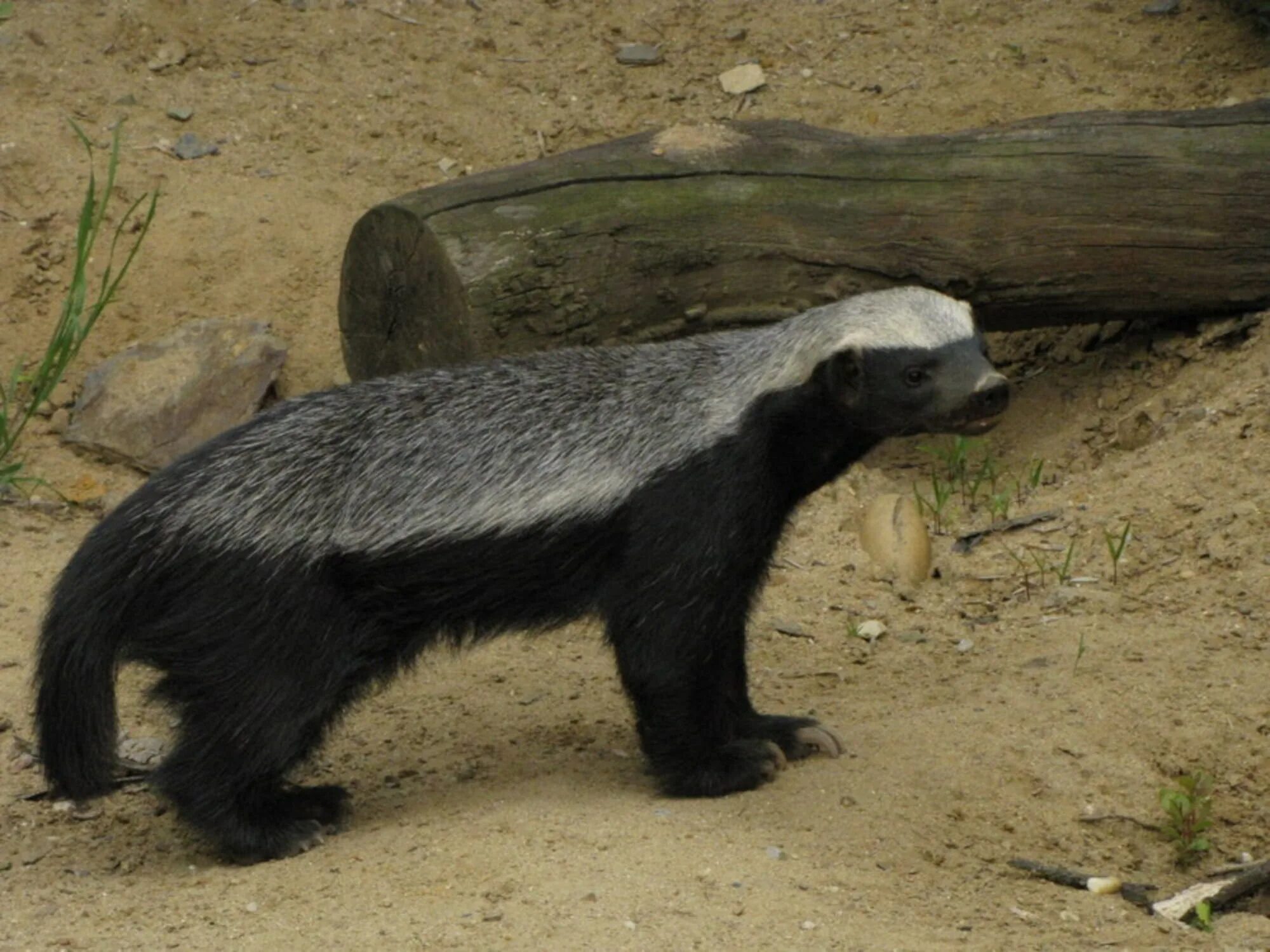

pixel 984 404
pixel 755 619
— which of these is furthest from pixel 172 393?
pixel 984 404

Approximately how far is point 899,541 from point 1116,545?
88cm

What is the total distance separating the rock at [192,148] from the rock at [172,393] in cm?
157

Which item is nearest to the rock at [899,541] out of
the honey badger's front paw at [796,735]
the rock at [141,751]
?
the honey badger's front paw at [796,735]

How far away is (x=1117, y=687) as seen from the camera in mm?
5988

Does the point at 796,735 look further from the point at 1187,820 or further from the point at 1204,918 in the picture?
the point at 1204,918

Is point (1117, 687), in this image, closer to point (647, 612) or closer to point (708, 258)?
point (647, 612)

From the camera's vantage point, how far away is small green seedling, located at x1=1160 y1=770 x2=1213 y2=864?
524cm

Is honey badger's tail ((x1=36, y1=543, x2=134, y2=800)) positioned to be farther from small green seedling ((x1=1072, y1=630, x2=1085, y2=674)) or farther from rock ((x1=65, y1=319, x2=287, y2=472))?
small green seedling ((x1=1072, y1=630, x2=1085, y2=674))

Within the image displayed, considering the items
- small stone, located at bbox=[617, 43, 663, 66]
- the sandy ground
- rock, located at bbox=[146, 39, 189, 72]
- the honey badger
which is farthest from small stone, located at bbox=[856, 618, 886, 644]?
rock, located at bbox=[146, 39, 189, 72]

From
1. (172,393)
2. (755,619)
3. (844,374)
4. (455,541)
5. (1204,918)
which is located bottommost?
(1204,918)

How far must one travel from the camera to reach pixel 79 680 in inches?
207

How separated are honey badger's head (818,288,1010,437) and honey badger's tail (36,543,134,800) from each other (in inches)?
91.3

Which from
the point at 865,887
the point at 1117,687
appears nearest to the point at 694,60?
the point at 1117,687

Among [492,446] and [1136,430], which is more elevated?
[492,446]
